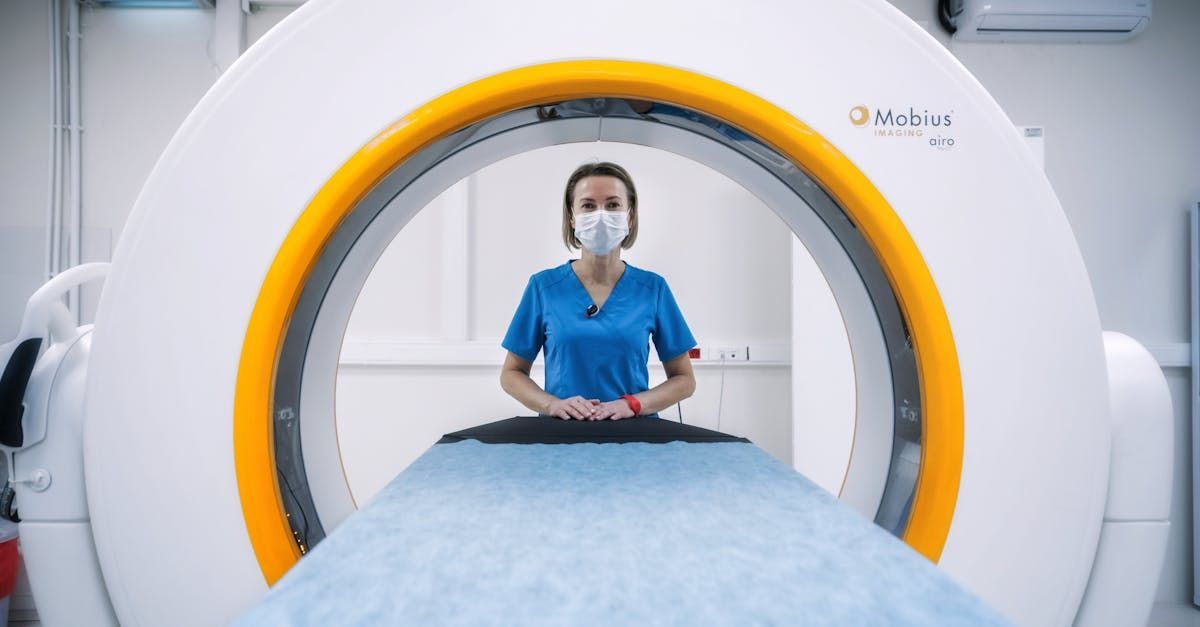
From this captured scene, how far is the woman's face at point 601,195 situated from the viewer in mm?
1230

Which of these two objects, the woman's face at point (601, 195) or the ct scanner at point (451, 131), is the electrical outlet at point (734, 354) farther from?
the ct scanner at point (451, 131)

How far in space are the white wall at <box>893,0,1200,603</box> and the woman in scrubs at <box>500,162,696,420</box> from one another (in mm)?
1847

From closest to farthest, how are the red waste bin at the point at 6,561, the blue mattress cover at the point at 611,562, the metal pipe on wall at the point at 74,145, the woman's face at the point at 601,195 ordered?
the blue mattress cover at the point at 611,562 < the woman's face at the point at 601,195 < the red waste bin at the point at 6,561 < the metal pipe on wall at the point at 74,145

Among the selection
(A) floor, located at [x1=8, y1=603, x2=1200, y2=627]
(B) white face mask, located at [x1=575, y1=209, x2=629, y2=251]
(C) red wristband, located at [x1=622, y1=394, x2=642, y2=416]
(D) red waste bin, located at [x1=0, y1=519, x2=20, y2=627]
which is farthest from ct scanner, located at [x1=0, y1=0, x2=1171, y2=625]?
(A) floor, located at [x1=8, y1=603, x2=1200, y2=627]

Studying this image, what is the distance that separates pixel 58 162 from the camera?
225 centimetres

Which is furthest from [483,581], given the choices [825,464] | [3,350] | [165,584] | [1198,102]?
[1198,102]

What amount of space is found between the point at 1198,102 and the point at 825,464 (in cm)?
226

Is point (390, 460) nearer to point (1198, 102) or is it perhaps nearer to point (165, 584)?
point (165, 584)

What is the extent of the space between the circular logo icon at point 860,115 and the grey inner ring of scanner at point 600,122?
5.7 inches

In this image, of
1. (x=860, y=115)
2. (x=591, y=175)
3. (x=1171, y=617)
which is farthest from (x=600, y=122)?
(x=1171, y=617)

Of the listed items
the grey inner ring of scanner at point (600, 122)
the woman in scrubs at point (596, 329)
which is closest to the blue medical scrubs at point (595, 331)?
the woman in scrubs at point (596, 329)

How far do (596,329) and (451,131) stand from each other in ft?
2.97

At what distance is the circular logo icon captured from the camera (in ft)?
1.73

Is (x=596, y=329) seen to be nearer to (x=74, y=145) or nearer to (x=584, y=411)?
(x=584, y=411)
